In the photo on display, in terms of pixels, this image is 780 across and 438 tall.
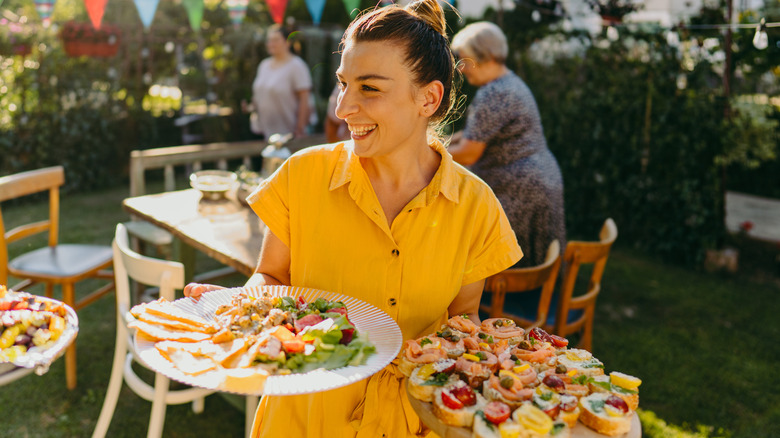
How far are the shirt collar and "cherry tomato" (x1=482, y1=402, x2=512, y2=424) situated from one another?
1.95 ft

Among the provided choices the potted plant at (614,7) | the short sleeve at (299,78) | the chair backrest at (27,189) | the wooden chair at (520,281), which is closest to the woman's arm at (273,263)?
the wooden chair at (520,281)

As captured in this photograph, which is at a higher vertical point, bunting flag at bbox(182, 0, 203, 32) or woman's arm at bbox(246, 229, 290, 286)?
bunting flag at bbox(182, 0, 203, 32)

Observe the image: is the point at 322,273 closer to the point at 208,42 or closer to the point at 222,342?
the point at 222,342

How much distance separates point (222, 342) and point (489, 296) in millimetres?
1975

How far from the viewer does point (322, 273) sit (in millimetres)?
1686

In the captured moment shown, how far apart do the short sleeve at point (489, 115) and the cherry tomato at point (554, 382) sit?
8.15 ft

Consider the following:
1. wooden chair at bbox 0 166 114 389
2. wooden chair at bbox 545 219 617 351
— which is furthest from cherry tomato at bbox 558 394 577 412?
wooden chair at bbox 0 166 114 389

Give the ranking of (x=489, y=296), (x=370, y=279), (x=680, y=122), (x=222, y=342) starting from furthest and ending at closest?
(x=680, y=122)
(x=489, y=296)
(x=370, y=279)
(x=222, y=342)

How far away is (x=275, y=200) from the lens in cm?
168

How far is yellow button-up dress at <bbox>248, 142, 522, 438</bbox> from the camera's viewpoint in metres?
1.62

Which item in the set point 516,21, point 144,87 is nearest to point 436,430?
point 516,21

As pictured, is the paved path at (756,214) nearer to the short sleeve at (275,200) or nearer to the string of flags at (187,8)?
the string of flags at (187,8)

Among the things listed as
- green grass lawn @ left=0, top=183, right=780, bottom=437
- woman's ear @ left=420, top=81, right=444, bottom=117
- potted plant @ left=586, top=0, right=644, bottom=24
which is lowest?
green grass lawn @ left=0, top=183, right=780, bottom=437

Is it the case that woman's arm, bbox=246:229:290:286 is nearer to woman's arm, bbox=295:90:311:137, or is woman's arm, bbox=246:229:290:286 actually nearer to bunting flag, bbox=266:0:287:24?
woman's arm, bbox=295:90:311:137
